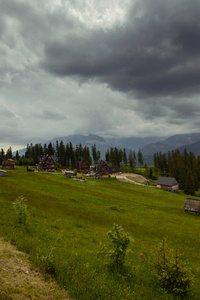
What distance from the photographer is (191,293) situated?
29.2 feet

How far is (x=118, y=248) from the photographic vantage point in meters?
9.62

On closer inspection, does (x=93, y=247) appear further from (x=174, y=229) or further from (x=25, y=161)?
(x=25, y=161)

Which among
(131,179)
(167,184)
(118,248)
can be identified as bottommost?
(167,184)

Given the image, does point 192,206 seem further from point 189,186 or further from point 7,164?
point 7,164

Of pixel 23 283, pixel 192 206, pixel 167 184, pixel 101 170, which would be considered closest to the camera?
pixel 23 283

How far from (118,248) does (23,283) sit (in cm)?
542

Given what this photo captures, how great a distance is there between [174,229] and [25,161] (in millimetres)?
130884

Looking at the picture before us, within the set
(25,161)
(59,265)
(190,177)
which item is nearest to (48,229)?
(59,265)

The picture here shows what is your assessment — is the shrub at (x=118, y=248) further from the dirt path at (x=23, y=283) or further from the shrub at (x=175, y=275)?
the dirt path at (x=23, y=283)

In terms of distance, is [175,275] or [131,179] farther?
[131,179]

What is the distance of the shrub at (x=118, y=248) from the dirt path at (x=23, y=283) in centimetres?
394

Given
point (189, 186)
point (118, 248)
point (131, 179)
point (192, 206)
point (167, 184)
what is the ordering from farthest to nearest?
1. point (131, 179)
2. point (189, 186)
3. point (167, 184)
4. point (192, 206)
5. point (118, 248)

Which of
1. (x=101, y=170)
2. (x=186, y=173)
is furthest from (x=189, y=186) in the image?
(x=101, y=170)

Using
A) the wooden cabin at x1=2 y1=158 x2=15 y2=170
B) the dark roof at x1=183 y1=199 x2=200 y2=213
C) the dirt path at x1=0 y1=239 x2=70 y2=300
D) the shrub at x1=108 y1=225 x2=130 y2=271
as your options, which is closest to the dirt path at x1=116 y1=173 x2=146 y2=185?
the dark roof at x1=183 y1=199 x2=200 y2=213
